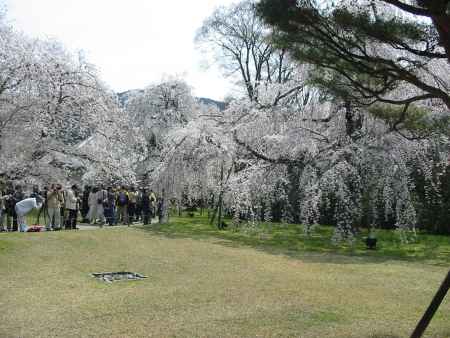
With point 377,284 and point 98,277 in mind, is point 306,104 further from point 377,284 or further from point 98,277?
Result: point 98,277

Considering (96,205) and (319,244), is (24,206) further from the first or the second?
(319,244)

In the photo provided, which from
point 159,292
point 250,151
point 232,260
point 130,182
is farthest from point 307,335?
point 130,182

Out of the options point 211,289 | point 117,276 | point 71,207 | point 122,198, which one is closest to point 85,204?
point 122,198

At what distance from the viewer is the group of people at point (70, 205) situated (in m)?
13.8

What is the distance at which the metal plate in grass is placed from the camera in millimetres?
8109

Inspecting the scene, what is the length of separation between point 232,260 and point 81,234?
16.5 feet

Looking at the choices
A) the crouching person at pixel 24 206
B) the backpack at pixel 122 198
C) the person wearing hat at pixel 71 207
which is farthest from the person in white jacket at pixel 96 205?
the crouching person at pixel 24 206

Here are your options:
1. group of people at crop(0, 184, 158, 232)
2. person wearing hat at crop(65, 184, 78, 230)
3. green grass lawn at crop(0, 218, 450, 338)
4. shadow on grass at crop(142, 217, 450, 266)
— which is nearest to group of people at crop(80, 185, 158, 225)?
group of people at crop(0, 184, 158, 232)

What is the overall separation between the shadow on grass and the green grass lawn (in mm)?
84

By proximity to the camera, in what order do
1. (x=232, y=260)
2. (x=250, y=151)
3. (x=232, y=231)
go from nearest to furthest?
(x=232, y=260), (x=250, y=151), (x=232, y=231)

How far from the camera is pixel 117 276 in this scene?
8445mm

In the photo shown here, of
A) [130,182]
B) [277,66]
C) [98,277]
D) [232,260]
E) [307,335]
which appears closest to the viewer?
[307,335]

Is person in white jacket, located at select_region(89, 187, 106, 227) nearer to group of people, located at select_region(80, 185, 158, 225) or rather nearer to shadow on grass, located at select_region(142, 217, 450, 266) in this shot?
group of people, located at select_region(80, 185, 158, 225)

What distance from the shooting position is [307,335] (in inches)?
205
